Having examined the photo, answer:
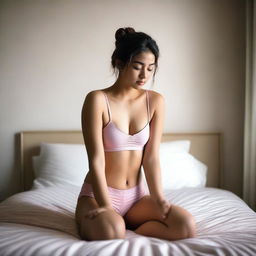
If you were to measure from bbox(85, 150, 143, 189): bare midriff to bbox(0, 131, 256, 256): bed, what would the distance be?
0.75 feet

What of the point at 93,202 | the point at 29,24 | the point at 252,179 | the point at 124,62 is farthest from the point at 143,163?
the point at 29,24

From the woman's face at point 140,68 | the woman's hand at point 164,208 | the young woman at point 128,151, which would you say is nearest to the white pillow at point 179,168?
the young woman at point 128,151

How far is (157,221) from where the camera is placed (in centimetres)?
141

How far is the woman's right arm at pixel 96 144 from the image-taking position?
1408 millimetres

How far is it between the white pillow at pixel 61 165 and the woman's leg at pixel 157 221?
0.93 metres

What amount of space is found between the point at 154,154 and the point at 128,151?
0.13 meters

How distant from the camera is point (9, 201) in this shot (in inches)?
74.7

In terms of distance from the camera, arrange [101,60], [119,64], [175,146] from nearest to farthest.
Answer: [119,64] < [175,146] < [101,60]

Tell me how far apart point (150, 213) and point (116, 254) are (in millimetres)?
355

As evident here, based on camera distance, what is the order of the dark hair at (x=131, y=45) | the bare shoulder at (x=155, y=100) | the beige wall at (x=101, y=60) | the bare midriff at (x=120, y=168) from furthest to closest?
the beige wall at (x=101, y=60)
the bare shoulder at (x=155, y=100)
the bare midriff at (x=120, y=168)
the dark hair at (x=131, y=45)

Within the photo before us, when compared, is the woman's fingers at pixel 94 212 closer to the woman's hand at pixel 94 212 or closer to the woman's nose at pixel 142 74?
the woman's hand at pixel 94 212

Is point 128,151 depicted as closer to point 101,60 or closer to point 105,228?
point 105,228

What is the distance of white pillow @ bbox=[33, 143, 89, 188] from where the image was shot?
2.41m

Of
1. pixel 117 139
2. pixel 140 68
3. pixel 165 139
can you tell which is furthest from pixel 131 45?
pixel 165 139
